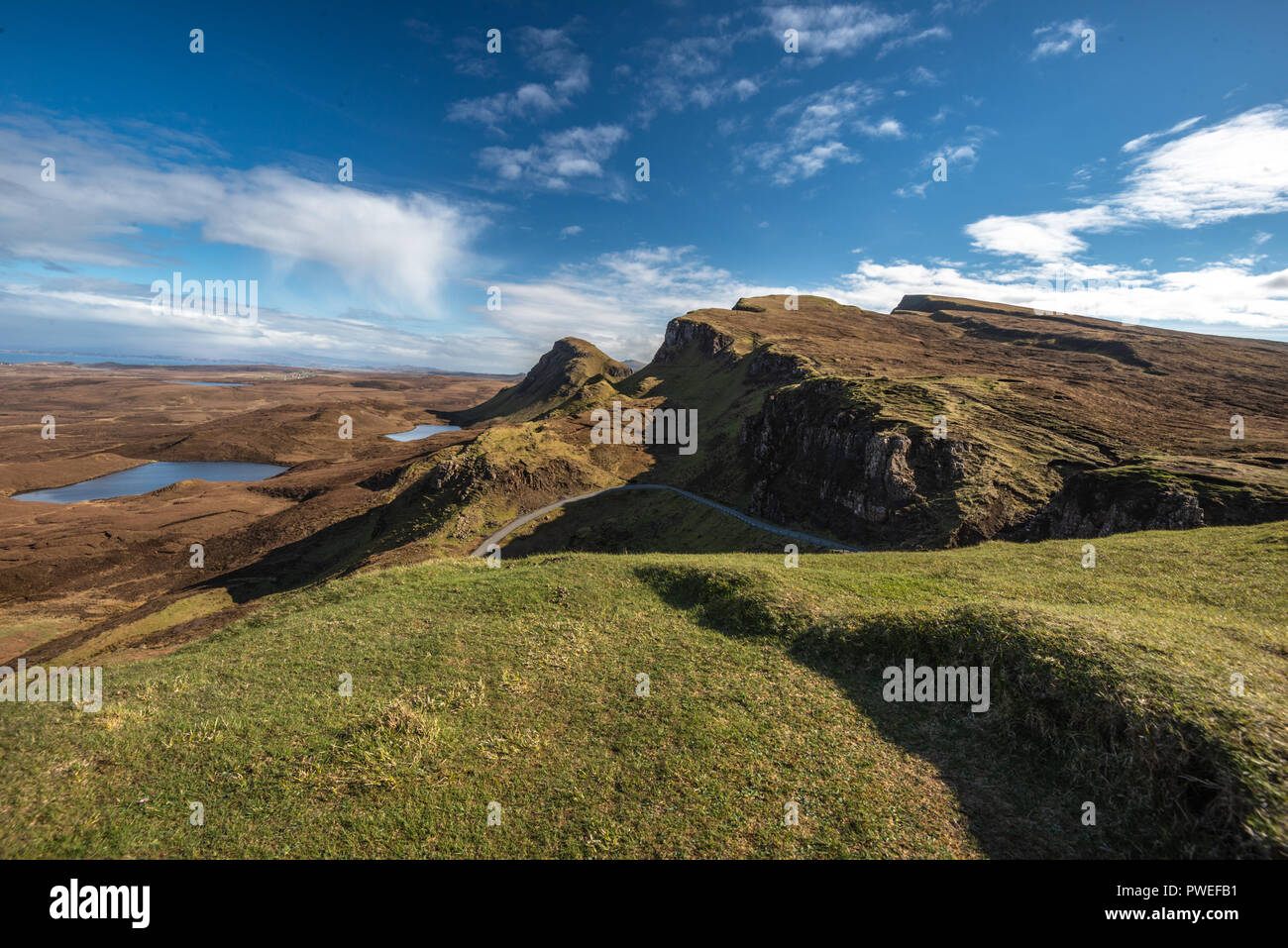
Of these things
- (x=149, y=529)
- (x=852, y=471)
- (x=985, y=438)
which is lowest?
(x=149, y=529)

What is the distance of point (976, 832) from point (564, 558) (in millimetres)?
24796

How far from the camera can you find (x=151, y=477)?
129250mm

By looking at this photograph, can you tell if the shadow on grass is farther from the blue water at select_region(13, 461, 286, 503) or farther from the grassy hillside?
the blue water at select_region(13, 461, 286, 503)

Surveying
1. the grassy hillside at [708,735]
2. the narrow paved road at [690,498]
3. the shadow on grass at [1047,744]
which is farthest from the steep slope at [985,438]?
the shadow on grass at [1047,744]

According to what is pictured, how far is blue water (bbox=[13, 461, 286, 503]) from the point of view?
111m

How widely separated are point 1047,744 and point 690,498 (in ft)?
208

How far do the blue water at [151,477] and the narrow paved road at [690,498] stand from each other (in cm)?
10095

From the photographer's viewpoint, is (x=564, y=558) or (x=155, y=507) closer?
(x=564, y=558)

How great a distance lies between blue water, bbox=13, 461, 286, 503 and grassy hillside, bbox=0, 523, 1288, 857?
462 feet

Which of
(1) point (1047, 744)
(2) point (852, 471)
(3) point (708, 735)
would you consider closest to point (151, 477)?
(2) point (852, 471)

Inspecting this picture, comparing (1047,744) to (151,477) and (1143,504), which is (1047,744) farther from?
(151,477)

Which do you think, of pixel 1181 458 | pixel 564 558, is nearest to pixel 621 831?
pixel 564 558
